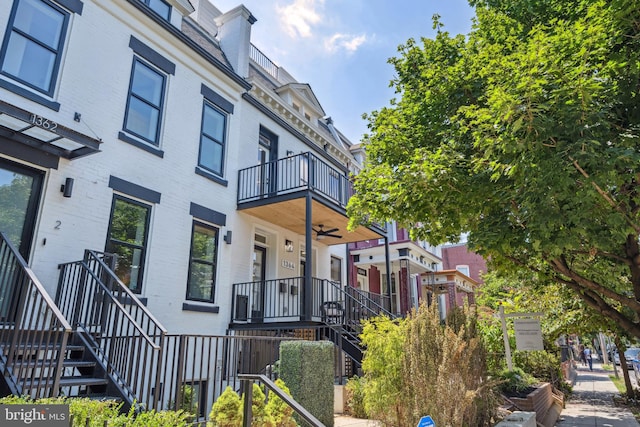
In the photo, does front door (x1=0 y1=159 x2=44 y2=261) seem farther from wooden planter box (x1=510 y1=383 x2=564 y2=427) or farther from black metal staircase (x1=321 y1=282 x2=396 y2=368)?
wooden planter box (x1=510 y1=383 x2=564 y2=427)

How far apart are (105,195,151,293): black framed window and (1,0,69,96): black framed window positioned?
2.42m

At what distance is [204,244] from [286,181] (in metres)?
2.94

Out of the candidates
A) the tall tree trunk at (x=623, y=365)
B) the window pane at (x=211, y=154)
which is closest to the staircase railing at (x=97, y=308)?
the window pane at (x=211, y=154)

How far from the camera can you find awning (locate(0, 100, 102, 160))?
5.82m

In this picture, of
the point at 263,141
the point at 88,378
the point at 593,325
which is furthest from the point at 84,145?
the point at 593,325

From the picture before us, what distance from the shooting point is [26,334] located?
17.9 ft

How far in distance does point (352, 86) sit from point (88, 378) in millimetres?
9217

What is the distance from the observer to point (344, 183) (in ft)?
40.8

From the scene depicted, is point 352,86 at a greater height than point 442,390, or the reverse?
point 352,86

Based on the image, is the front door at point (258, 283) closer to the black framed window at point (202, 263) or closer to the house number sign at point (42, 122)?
the black framed window at point (202, 263)

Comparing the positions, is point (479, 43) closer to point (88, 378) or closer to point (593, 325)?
point (88, 378)

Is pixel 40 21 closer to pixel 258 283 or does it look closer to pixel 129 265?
pixel 129 265

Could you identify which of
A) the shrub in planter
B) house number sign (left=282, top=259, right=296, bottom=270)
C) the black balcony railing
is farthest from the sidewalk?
house number sign (left=282, top=259, right=296, bottom=270)

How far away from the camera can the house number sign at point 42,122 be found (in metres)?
5.81
